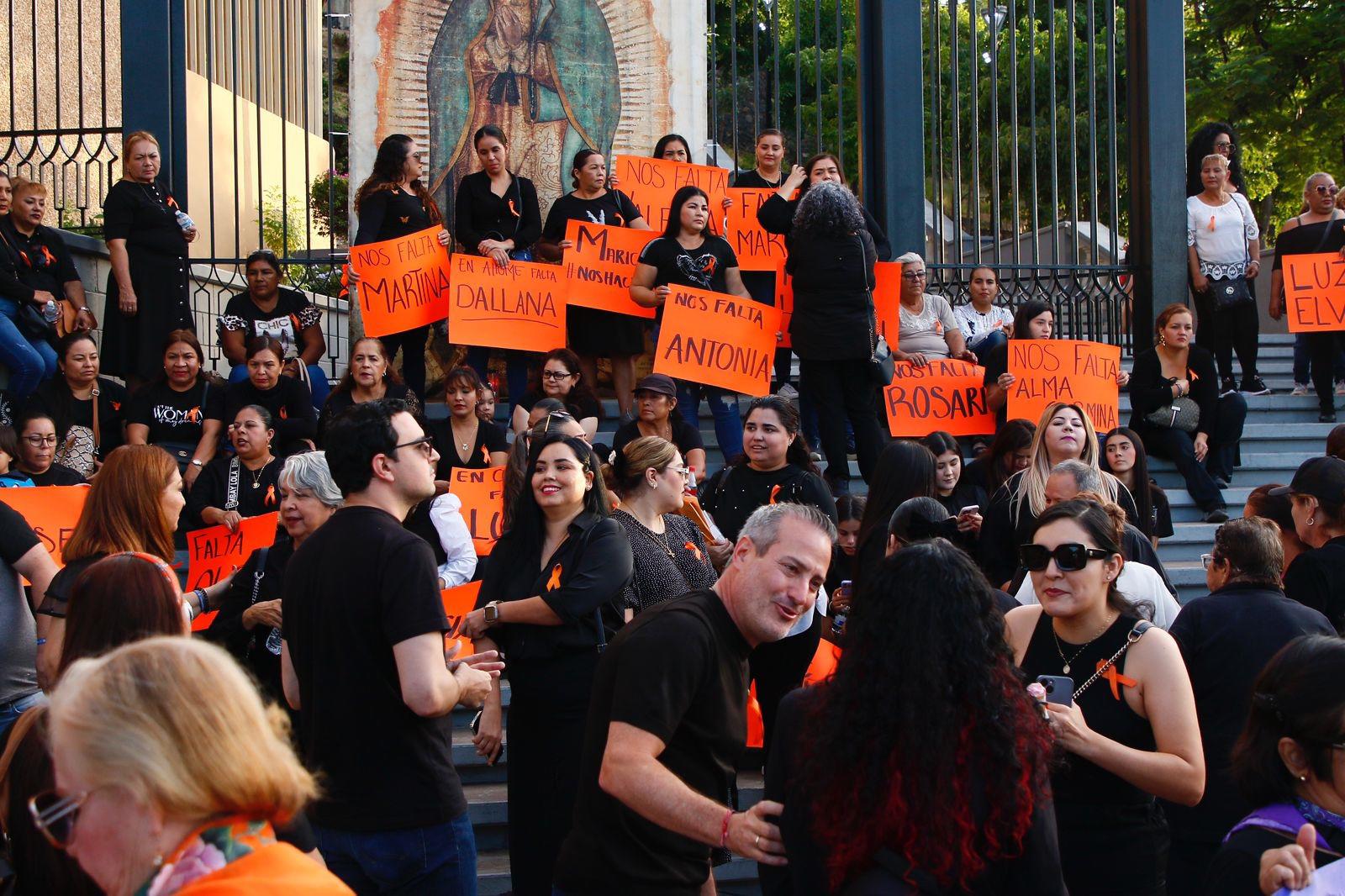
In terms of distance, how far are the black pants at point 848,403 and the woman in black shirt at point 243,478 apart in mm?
3293

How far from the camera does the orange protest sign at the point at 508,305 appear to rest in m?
10.2

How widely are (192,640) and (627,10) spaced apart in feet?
34.3

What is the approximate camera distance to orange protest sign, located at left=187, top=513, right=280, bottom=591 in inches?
285

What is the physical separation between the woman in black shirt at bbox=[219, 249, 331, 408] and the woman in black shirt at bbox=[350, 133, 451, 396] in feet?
1.49

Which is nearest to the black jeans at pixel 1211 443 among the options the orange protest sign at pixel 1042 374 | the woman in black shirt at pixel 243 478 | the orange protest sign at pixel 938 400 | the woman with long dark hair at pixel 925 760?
the orange protest sign at pixel 1042 374

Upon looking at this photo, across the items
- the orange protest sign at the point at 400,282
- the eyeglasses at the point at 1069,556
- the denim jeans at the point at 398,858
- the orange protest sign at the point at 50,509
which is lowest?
the denim jeans at the point at 398,858

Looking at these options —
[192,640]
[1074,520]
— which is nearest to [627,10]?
[1074,520]

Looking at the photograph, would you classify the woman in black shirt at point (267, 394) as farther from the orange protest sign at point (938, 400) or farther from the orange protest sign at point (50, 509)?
the orange protest sign at point (938, 400)

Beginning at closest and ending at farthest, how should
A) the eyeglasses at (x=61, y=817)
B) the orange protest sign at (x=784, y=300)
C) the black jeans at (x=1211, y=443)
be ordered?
the eyeglasses at (x=61, y=817)
the black jeans at (x=1211, y=443)
the orange protest sign at (x=784, y=300)

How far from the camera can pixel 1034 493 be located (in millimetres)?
6285

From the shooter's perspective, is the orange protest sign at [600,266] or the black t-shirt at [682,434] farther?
the orange protest sign at [600,266]

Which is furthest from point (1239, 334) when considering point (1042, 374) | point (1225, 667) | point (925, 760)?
point (925, 760)

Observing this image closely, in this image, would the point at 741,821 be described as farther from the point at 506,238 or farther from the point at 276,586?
the point at 506,238

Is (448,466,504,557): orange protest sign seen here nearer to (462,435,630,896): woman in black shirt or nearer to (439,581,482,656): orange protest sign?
(439,581,482,656): orange protest sign
